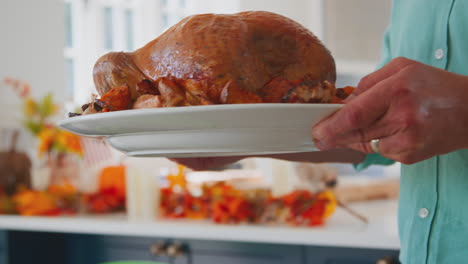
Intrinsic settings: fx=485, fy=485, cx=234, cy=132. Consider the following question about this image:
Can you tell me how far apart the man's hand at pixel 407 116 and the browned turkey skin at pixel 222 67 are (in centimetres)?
3

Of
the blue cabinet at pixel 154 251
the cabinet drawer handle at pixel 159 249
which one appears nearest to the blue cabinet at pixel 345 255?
the blue cabinet at pixel 154 251

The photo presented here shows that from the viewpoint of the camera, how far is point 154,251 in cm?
159

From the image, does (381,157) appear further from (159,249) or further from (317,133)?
(159,249)

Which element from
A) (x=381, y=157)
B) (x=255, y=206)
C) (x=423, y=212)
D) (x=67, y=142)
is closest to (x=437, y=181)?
(x=423, y=212)

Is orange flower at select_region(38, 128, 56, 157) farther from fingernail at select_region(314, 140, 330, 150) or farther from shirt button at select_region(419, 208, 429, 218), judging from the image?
fingernail at select_region(314, 140, 330, 150)

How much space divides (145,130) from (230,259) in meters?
1.21

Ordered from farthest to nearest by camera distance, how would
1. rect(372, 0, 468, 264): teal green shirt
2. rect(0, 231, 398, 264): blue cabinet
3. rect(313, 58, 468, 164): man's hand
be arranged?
rect(0, 231, 398, 264): blue cabinet < rect(372, 0, 468, 264): teal green shirt < rect(313, 58, 468, 164): man's hand

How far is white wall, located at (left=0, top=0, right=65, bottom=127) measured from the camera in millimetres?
3291

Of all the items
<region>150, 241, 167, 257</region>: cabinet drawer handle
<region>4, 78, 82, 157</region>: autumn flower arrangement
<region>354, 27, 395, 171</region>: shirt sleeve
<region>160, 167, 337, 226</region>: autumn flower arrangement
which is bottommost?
<region>150, 241, 167, 257</region>: cabinet drawer handle

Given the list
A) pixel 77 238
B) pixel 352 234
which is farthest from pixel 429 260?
pixel 77 238

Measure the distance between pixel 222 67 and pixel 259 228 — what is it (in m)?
1.04

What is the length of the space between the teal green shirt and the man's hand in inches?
11.8

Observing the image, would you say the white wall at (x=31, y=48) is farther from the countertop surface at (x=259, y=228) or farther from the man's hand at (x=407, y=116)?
the man's hand at (x=407, y=116)

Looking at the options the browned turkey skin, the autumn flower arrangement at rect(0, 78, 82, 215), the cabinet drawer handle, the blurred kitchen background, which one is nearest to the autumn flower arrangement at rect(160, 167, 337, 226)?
the blurred kitchen background
